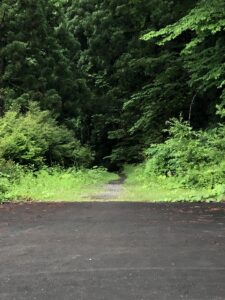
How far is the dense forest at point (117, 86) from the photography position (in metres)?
18.4

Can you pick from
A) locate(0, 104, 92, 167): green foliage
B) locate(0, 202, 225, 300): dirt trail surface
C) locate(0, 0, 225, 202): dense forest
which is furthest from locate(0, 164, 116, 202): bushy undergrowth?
locate(0, 202, 225, 300): dirt trail surface

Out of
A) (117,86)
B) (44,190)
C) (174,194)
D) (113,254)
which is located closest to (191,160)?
(174,194)

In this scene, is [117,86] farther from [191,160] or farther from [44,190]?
[44,190]

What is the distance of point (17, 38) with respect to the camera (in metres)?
32.0

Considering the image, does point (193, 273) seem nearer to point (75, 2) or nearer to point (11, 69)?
point (11, 69)

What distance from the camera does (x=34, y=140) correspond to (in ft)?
83.7

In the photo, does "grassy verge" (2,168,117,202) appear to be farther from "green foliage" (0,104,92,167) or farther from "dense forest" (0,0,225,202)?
"green foliage" (0,104,92,167)

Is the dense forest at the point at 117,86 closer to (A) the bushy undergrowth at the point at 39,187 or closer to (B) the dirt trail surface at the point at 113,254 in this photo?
(A) the bushy undergrowth at the point at 39,187

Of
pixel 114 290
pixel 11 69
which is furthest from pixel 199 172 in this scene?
pixel 11 69

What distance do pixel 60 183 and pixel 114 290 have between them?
14.3m

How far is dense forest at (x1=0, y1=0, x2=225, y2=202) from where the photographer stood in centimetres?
1839

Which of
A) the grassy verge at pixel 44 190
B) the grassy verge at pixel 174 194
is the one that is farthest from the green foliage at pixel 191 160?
the grassy verge at pixel 44 190

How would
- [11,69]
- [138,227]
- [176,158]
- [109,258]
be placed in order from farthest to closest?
[11,69]
[176,158]
[138,227]
[109,258]

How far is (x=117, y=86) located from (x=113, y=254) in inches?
1404
